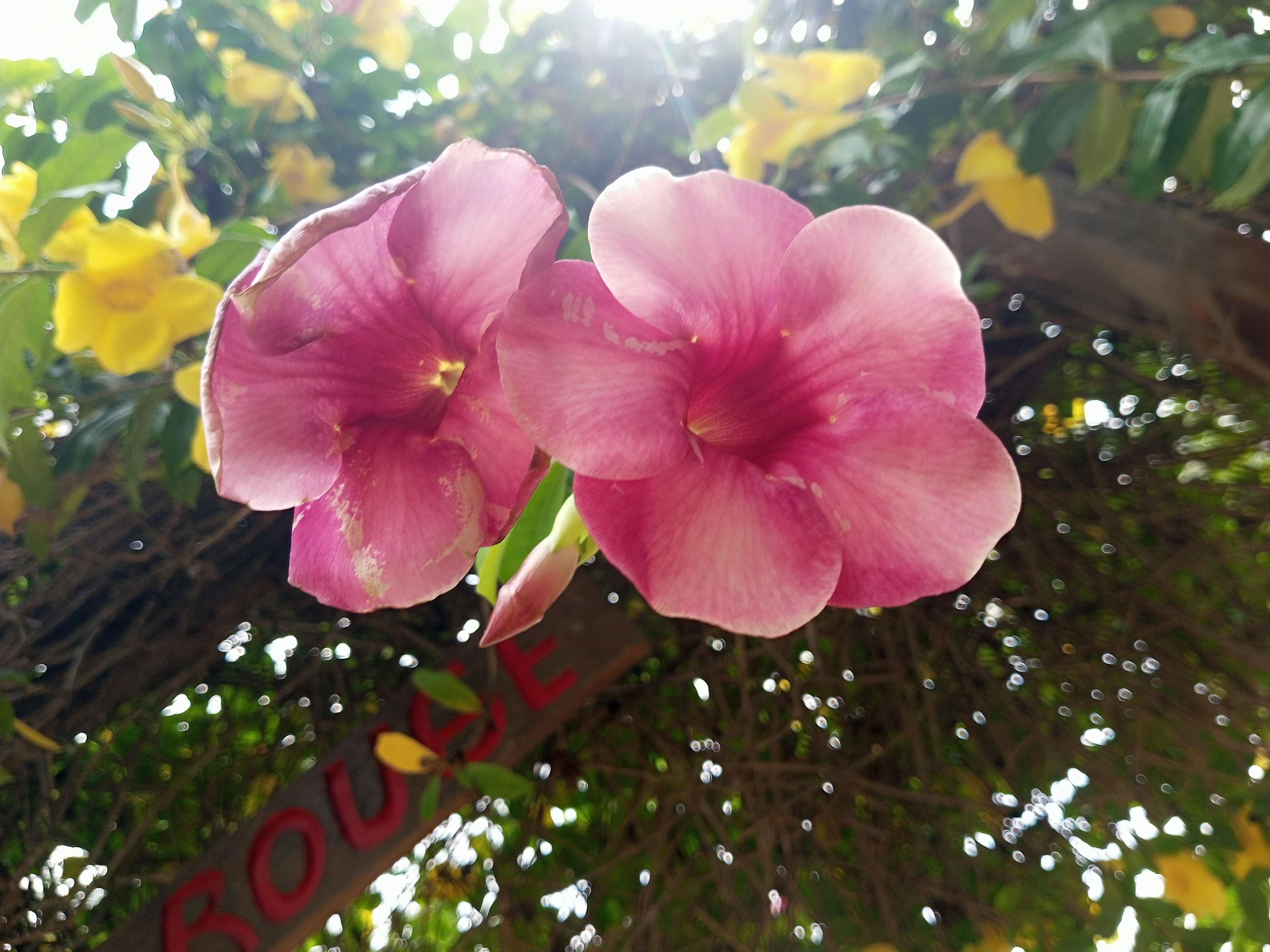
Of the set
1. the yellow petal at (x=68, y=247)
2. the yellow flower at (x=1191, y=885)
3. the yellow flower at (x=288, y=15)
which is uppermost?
the yellow flower at (x=288, y=15)

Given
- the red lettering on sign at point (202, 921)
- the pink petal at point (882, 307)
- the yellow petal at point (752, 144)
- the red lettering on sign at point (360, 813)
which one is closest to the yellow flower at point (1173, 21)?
the yellow petal at point (752, 144)

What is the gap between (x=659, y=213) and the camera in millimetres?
174

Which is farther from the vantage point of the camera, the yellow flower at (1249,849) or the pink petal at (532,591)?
the yellow flower at (1249,849)

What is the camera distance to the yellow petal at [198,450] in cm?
47

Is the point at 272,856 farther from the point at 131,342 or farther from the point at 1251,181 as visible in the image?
the point at 1251,181

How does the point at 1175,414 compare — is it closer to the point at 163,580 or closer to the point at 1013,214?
the point at 1013,214

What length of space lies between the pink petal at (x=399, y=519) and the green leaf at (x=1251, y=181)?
465 millimetres

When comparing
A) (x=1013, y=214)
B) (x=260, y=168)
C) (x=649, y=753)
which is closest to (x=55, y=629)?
(x=260, y=168)

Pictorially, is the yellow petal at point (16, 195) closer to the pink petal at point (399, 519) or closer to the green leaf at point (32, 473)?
the green leaf at point (32, 473)

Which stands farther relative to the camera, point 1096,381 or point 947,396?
point 1096,381

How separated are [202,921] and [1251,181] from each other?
87cm

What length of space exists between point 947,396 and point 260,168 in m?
0.71

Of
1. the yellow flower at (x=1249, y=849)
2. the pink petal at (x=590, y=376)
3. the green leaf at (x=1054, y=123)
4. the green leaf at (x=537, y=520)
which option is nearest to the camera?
the pink petal at (x=590, y=376)

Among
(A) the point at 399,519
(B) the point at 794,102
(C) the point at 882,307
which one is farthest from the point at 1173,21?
(A) the point at 399,519
